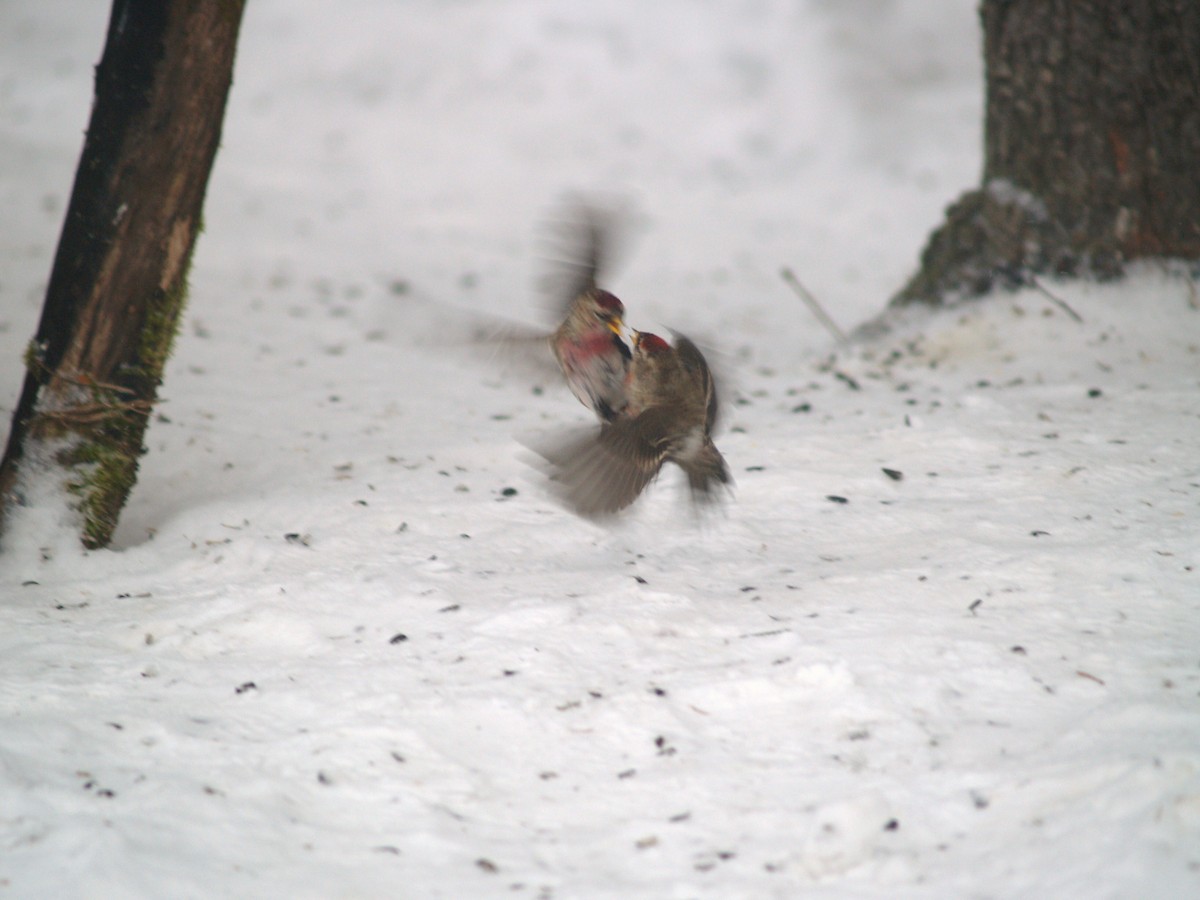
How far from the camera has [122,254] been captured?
268 centimetres

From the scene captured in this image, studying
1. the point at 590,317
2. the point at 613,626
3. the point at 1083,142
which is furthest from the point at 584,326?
the point at 1083,142

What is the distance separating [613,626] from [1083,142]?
9.48 ft

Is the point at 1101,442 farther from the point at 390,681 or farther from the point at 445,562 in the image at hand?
the point at 390,681

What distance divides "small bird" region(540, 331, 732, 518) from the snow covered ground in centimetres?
15

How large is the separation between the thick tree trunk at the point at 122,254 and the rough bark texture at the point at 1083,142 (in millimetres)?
2902

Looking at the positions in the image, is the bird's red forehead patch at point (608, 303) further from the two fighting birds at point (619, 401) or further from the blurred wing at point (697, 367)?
the blurred wing at point (697, 367)

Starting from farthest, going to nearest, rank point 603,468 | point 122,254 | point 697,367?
1. point 122,254
2. point 697,367
3. point 603,468

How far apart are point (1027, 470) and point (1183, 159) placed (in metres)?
1.69

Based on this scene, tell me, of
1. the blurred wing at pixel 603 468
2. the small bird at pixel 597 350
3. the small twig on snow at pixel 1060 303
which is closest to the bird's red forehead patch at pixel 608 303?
the small bird at pixel 597 350

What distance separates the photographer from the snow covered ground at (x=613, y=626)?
5.68ft

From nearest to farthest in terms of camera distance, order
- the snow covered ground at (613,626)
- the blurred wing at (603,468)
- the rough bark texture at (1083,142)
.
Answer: the snow covered ground at (613,626) → the blurred wing at (603,468) → the rough bark texture at (1083,142)

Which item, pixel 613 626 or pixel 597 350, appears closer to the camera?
pixel 613 626

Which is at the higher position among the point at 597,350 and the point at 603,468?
the point at 597,350

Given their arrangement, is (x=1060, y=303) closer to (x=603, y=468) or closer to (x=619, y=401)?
Answer: (x=619, y=401)
